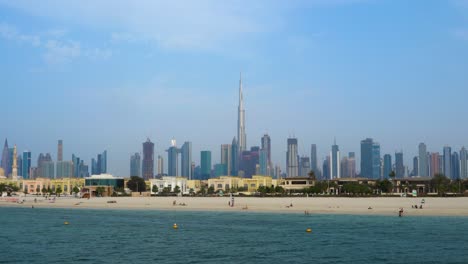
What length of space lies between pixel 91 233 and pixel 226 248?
21799 millimetres

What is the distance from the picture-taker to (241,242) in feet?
179

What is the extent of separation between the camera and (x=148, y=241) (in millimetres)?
56375

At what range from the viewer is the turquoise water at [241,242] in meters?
44.4

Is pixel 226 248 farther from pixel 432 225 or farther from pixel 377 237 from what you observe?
pixel 432 225

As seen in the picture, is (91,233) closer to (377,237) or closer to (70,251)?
(70,251)

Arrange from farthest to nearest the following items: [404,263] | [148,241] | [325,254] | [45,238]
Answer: [45,238] < [148,241] < [325,254] < [404,263]

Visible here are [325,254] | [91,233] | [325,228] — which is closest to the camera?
[325,254]

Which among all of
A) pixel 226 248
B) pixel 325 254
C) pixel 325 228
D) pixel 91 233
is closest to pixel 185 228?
pixel 91 233

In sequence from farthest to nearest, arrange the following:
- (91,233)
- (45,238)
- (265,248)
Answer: (91,233), (45,238), (265,248)

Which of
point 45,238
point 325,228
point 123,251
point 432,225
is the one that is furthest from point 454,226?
point 45,238

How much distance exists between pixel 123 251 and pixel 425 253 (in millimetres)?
25506

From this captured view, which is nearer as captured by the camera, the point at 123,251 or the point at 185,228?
the point at 123,251

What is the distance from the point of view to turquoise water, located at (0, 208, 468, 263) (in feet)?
146

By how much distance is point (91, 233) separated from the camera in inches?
2559
